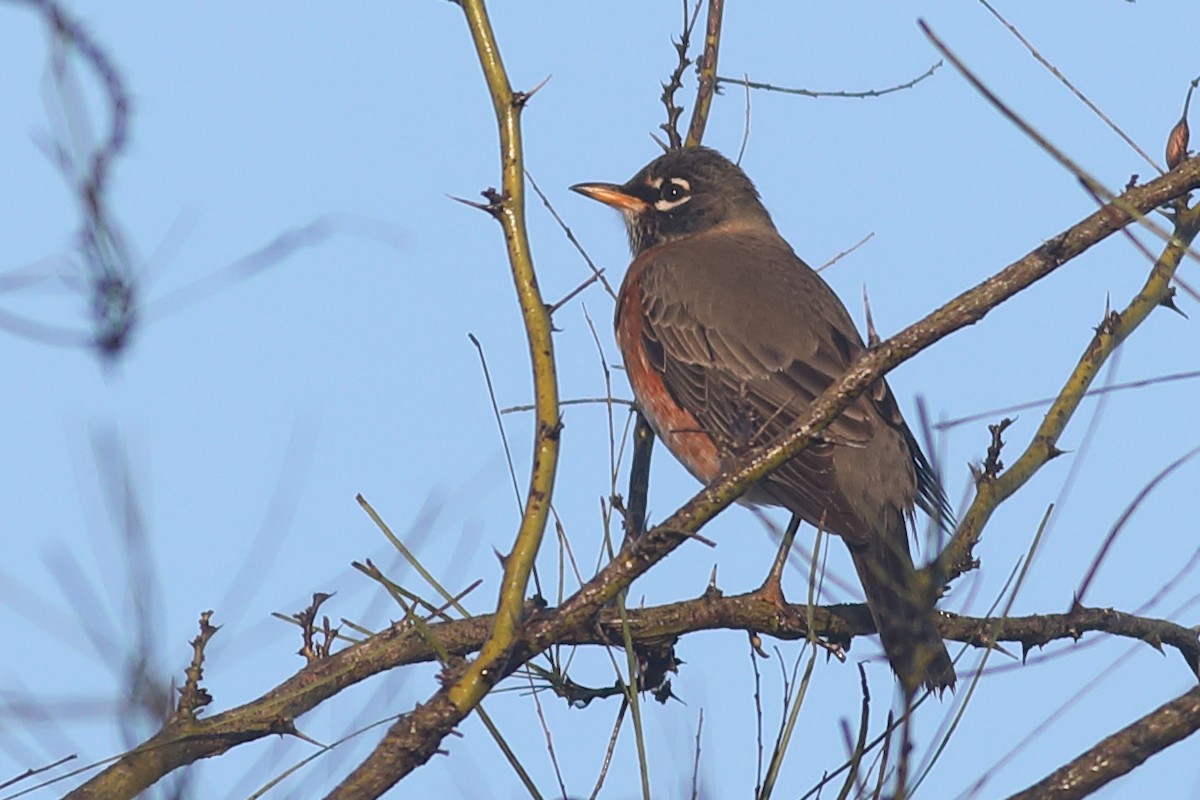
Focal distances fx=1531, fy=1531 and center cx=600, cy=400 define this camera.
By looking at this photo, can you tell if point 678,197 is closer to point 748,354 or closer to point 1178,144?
point 748,354

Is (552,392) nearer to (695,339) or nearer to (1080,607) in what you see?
(1080,607)

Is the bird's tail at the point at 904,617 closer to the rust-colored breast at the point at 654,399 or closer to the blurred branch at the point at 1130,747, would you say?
the blurred branch at the point at 1130,747

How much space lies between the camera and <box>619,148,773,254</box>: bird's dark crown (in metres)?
9.52

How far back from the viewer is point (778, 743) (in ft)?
11.5

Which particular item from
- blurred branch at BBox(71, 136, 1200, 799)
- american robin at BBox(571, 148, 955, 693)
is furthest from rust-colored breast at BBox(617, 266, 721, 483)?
blurred branch at BBox(71, 136, 1200, 799)

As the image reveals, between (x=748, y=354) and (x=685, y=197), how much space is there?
2.01m

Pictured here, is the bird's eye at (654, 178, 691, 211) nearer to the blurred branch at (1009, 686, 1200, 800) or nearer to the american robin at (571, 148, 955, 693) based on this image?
the american robin at (571, 148, 955, 693)

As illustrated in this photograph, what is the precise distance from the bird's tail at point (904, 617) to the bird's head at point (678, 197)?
128 inches

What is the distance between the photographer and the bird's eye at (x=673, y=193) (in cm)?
957

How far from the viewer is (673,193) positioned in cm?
961

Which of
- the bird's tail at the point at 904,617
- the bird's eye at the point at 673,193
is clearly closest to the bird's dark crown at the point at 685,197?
the bird's eye at the point at 673,193

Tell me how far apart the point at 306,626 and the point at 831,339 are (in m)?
4.12

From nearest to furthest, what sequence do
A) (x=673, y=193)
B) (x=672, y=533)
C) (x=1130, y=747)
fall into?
1. (x=1130, y=747)
2. (x=672, y=533)
3. (x=673, y=193)

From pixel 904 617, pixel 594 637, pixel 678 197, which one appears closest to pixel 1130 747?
pixel 904 617
